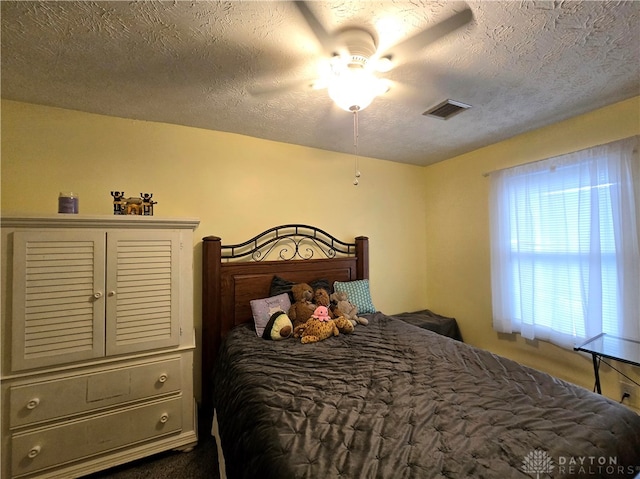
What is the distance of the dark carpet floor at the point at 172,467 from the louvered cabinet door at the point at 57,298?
75 centimetres

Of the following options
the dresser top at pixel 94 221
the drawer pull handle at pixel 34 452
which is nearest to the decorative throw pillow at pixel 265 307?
the dresser top at pixel 94 221

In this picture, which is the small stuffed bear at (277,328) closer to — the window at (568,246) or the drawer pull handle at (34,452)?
the drawer pull handle at (34,452)

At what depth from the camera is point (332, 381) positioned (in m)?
1.47

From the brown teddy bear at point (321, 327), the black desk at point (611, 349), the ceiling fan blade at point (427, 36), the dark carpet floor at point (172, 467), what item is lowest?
the dark carpet floor at point (172, 467)

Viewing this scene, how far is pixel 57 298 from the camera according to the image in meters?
1.63

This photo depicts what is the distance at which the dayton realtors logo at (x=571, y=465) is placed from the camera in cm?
90

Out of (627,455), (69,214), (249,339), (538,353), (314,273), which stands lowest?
(538,353)

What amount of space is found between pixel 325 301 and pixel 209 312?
0.97m

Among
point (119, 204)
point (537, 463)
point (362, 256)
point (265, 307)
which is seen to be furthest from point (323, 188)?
point (537, 463)

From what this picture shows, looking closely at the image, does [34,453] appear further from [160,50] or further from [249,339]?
[160,50]

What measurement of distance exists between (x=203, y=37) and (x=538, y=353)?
3449 mm

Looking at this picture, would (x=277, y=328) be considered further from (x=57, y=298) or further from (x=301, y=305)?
(x=57, y=298)

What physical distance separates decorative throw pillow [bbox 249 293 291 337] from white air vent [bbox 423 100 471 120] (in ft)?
6.19

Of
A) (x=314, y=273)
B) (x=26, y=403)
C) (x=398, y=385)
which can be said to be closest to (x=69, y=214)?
(x=26, y=403)
